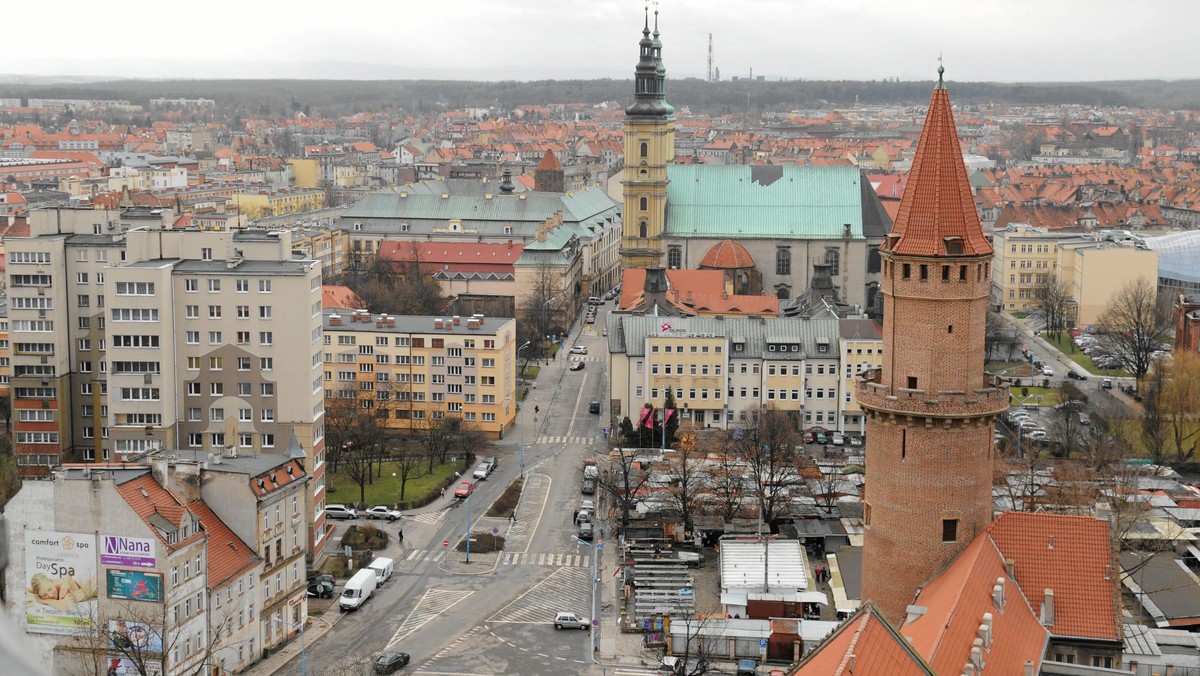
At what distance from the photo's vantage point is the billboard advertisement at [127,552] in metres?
42.0

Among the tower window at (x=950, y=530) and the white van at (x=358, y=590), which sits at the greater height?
the tower window at (x=950, y=530)

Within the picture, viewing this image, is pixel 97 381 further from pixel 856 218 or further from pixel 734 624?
pixel 856 218

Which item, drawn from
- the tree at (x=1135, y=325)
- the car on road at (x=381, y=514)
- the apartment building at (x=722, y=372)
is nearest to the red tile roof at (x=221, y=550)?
the car on road at (x=381, y=514)

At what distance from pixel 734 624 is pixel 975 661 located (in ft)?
74.7

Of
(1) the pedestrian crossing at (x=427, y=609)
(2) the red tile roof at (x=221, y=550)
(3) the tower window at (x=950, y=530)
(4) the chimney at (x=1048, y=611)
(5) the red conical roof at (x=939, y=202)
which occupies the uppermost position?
(5) the red conical roof at (x=939, y=202)

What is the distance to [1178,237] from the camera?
375ft

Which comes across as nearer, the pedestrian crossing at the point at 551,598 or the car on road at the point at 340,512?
the pedestrian crossing at the point at 551,598

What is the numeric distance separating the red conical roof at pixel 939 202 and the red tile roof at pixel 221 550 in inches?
995

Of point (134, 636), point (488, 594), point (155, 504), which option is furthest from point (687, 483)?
point (134, 636)

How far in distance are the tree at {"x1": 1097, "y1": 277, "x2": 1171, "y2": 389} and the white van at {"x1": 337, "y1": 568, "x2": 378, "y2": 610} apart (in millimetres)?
52353

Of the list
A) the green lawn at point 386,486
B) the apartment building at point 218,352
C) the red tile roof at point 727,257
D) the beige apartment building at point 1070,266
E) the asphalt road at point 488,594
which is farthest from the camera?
the beige apartment building at point 1070,266

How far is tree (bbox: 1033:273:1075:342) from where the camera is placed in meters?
104

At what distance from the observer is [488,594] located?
53.0 metres

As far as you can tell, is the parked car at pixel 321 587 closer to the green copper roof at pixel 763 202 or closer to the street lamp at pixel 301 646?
the street lamp at pixel 301 646
